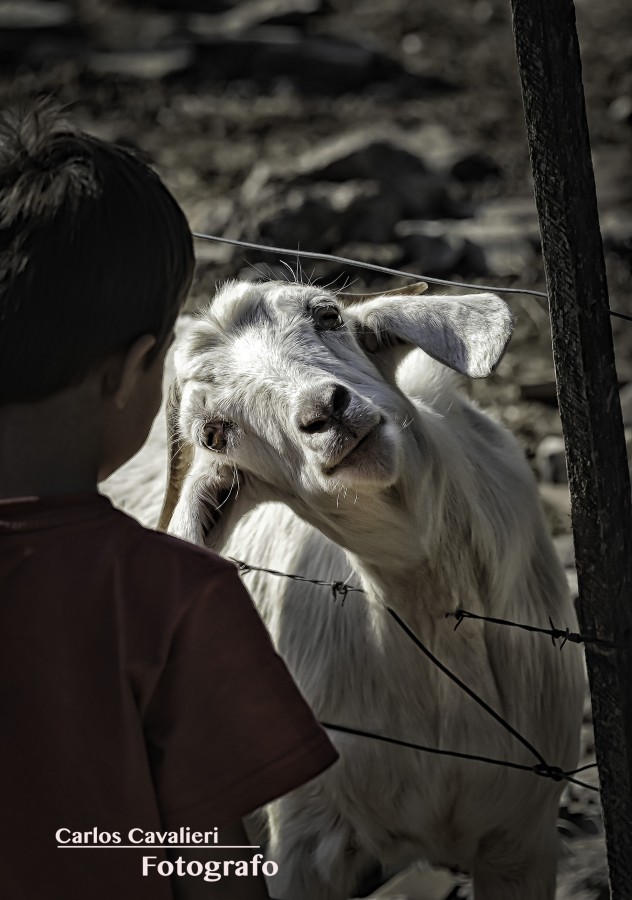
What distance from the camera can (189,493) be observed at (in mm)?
2453

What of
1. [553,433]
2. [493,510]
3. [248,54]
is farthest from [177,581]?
[248,54]

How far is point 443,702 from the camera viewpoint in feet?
8.37

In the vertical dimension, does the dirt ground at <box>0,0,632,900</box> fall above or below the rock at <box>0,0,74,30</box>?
below

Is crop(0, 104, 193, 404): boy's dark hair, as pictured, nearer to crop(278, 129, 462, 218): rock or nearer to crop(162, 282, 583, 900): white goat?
crop(162, 282, 583, 900): white goat

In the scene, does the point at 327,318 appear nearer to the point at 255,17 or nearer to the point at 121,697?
the point at 121,697

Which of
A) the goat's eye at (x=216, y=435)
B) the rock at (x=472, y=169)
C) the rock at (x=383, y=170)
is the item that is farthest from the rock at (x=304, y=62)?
the goat's eye at (x=216, y=435)

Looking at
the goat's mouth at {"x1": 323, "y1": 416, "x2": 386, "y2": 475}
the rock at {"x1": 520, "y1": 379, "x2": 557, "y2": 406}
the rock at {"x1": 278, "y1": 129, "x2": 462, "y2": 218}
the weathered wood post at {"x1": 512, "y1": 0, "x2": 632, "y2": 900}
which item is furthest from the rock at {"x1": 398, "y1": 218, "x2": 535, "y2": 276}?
the weathered wood post at {"x1": 512, "y1": 0, "x2": 632, "y2": 900}

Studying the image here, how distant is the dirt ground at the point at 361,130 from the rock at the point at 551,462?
0.04 feet

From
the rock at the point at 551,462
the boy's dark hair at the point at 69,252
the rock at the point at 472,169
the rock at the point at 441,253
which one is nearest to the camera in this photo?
the boy's dark hair at the point at 69,252

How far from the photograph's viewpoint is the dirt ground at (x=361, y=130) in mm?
6270

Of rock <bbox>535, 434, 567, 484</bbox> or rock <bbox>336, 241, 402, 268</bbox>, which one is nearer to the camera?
rock <bbox>535, 434, 567, 484</bbox>

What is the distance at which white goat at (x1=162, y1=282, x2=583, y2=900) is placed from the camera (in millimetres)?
2314

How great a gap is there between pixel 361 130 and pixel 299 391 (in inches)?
336

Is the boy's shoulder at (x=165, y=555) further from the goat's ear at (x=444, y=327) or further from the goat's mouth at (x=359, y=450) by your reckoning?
the goat's ear at (x=444, y=327)
